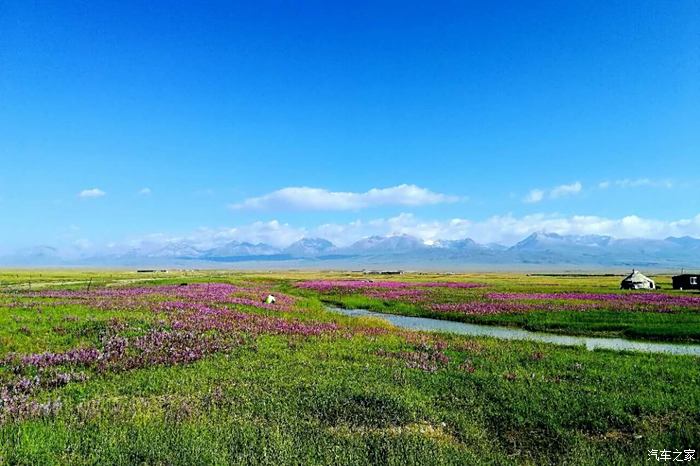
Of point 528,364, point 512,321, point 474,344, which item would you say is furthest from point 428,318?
point 528,364

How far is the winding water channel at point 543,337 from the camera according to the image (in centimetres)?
2500

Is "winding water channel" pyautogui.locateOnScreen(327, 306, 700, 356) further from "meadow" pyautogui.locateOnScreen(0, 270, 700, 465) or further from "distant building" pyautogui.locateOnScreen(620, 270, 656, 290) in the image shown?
"distant building" pyautogui.locateOnScreen(620, 270, 656, 290)

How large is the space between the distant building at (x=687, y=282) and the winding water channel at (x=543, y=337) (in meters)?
48.0

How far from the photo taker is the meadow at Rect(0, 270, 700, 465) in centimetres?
869

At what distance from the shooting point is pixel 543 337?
29922 millimetres

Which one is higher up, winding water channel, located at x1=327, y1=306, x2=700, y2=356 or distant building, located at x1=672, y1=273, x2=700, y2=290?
distant building, located at x1=672, y1=273, x2=700, y2=290

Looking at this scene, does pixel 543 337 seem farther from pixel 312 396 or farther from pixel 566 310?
pixel 312 396

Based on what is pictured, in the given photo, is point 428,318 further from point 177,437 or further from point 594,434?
point 177,437

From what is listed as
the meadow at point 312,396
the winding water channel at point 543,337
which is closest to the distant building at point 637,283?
the winding water channel at point 543,337

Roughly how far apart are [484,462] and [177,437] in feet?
20.4

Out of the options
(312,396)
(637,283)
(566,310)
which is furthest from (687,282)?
(312,396)

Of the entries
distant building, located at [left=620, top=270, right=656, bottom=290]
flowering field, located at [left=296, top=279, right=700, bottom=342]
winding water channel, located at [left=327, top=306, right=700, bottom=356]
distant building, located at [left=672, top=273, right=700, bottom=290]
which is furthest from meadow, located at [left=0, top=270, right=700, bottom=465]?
distant building, located at [left=672, top=273, right=700, bottom=290]

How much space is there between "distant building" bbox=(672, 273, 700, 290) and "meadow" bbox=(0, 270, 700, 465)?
57.1 m

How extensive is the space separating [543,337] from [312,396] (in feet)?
76.1
